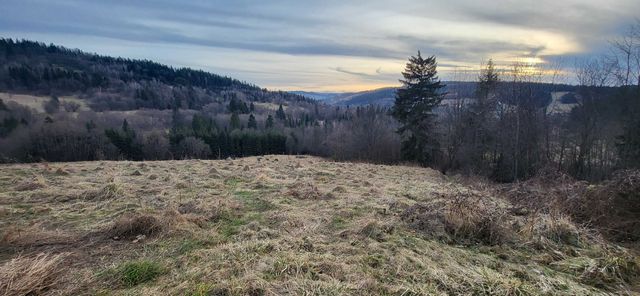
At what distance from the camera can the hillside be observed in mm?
3475

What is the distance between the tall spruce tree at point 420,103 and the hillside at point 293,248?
20.1m

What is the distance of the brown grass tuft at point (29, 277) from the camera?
3076mm

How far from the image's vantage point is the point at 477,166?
2592 centimetres

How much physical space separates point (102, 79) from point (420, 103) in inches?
4648

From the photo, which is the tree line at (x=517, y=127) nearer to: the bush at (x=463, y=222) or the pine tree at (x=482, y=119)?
the pine tree at (x=482, y=119)

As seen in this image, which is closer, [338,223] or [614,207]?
[338,223]

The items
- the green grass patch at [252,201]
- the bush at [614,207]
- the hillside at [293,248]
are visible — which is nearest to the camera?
the hillside at [293,248]

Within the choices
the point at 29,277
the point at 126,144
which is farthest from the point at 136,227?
the point at 126,144

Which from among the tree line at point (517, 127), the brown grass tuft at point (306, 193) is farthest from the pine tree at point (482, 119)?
the brown grass tuft at point (306, 193)

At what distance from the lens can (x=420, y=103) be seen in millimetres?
27188

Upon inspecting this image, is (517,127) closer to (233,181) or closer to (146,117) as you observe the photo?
(233,181)

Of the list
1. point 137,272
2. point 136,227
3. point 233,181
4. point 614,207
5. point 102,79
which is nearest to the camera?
point 137,272

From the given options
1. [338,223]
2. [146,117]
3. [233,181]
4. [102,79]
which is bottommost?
[146,117]

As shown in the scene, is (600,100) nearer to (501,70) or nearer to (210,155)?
(501,70)
